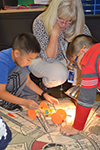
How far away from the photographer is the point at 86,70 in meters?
0.94

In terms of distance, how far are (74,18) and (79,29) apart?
10 cm

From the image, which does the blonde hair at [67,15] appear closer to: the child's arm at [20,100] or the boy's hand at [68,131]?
the child's arm at [20,100]

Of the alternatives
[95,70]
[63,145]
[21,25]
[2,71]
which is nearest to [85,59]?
[95,70]

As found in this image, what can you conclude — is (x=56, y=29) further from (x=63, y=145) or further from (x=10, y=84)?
(x=63, y=145)

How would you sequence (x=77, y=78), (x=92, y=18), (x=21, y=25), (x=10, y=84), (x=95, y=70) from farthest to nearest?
(x=21, y=25), (x=92, y=18), (x=77, y=78), (x=10, y=84), (x=95, y=70)

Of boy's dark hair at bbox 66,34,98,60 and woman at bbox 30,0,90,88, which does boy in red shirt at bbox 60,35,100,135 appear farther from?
woman at bbox 30,0,90,88

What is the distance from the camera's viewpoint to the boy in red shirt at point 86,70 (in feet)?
3.05

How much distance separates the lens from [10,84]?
137 cm

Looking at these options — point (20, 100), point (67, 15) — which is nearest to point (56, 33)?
point (67, 15)

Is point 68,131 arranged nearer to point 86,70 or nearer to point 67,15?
point 86,70

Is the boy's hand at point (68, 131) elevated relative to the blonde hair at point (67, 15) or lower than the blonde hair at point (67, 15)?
lower

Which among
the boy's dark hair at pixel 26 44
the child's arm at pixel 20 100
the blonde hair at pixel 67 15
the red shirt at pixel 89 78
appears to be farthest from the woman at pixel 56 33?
the red shirt at pixel 89 78

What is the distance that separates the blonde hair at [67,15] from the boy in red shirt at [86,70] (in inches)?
15.3

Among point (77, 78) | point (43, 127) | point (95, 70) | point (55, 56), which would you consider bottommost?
point (43, 127)
